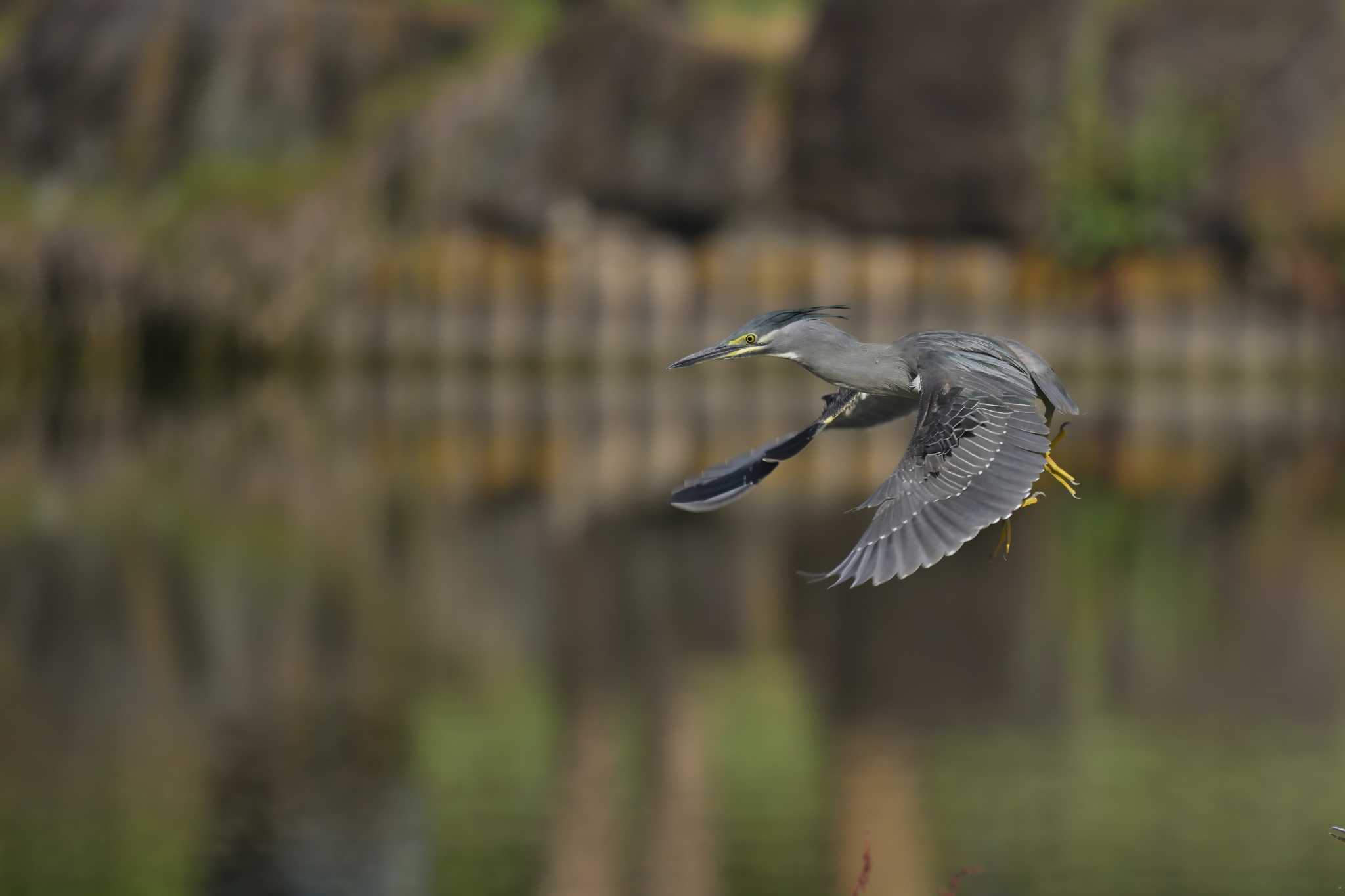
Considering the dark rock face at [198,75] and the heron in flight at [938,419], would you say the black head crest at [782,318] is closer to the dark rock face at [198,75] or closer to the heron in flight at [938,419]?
the heron in flight at [938,419]

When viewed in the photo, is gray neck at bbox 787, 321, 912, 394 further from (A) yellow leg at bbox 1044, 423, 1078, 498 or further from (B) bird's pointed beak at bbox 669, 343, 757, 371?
(A) yellow leg at bbox 1044, 423, 1078, 498

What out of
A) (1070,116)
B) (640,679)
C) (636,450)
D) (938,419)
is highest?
(1070,116)

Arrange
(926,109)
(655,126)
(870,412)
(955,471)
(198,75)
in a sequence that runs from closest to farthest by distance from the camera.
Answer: (955,471) < (870,412) < (926,109) < (655,126) < (198,75)

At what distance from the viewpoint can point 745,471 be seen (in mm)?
6043

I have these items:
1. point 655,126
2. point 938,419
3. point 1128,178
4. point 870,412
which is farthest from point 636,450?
point 938,419

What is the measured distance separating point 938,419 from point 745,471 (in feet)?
2.20

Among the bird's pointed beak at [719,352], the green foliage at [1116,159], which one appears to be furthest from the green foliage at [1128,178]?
the bird's pointed beak at [719,352]

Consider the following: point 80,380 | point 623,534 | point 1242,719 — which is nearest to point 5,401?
point 80,380

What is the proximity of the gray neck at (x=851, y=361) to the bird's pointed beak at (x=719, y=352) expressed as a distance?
0.16m

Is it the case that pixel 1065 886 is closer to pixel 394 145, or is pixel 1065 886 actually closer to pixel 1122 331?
pixel 1122 331

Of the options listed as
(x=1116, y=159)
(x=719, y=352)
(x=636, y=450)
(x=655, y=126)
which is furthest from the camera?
(x=655, y=126)

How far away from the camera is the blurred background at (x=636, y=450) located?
42.1ft

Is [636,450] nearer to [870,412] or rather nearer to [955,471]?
[870,412]

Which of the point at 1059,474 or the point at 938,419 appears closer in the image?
the point at 938,419
